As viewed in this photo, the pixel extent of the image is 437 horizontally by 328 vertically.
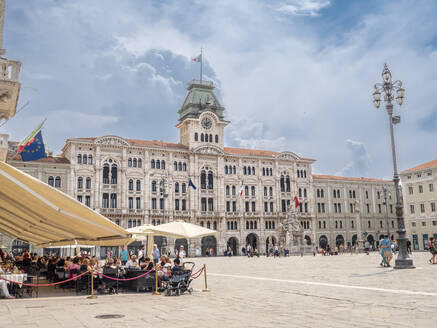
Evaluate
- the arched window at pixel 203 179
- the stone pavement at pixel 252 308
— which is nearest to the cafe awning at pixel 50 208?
the stone pavement at pixel 252 308

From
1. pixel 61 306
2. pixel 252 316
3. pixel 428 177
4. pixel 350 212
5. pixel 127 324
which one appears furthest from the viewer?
pixel 350 212

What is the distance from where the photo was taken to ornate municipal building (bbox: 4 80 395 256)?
182ft

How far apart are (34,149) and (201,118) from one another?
38870mm

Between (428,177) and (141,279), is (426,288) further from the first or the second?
(428,177)

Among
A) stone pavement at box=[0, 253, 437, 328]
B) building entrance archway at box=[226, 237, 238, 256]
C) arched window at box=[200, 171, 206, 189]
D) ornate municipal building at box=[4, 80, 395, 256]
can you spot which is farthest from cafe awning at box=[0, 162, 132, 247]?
building entrance archway at box=[226, 237, 238, 256]

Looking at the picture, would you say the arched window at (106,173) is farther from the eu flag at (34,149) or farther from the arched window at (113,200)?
the eu flag at (34,149)

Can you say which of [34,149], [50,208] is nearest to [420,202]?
[34,149]

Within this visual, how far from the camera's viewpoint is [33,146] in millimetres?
A: 26469

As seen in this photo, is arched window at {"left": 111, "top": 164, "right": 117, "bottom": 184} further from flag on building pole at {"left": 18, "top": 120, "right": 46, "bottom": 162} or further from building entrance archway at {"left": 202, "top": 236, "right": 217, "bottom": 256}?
flag on building pole at {"left": 18, "top": 120, "right": 46, "bottom": 162}

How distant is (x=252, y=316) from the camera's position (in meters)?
8.58

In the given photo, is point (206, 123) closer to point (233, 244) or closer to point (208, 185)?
point (208, 185)

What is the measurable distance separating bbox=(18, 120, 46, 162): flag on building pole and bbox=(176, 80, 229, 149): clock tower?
36073 millimetres

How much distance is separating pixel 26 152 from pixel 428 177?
5765 centimetres

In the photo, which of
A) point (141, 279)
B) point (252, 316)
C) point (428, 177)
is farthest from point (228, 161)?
point (252, 316)
